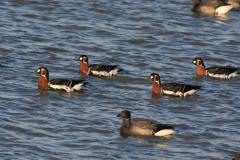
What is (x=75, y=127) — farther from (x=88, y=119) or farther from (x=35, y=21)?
(x=35, y=21)

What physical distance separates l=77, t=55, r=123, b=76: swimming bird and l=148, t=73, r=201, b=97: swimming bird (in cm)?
231

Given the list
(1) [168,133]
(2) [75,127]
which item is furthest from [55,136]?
(1) [168,133]

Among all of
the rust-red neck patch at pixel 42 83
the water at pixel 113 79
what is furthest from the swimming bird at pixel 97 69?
the rust-red neck patch at pixel 42 83

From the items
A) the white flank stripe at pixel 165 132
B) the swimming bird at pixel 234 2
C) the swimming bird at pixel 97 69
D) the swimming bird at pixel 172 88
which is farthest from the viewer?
the swimming bird at pixel 234 2

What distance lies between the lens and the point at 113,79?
18344 millimetres

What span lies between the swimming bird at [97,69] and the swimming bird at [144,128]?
5553mm

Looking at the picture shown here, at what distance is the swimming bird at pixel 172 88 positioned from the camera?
52.9 feet

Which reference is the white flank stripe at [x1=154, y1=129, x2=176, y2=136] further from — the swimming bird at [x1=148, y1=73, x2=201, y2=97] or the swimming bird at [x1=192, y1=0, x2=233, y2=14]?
the swimming bird at [x1=192, y1=0, x2=233, y2=14]

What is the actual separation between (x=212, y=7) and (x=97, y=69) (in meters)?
14.0

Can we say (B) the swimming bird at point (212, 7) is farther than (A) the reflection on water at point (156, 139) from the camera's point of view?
Yes

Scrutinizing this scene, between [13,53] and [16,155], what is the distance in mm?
10156

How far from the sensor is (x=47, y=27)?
24391 mm

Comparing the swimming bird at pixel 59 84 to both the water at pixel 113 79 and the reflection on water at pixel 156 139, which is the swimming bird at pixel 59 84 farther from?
the reflection on water at pixel 156 139

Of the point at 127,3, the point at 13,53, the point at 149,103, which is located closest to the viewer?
the point at 149,103
